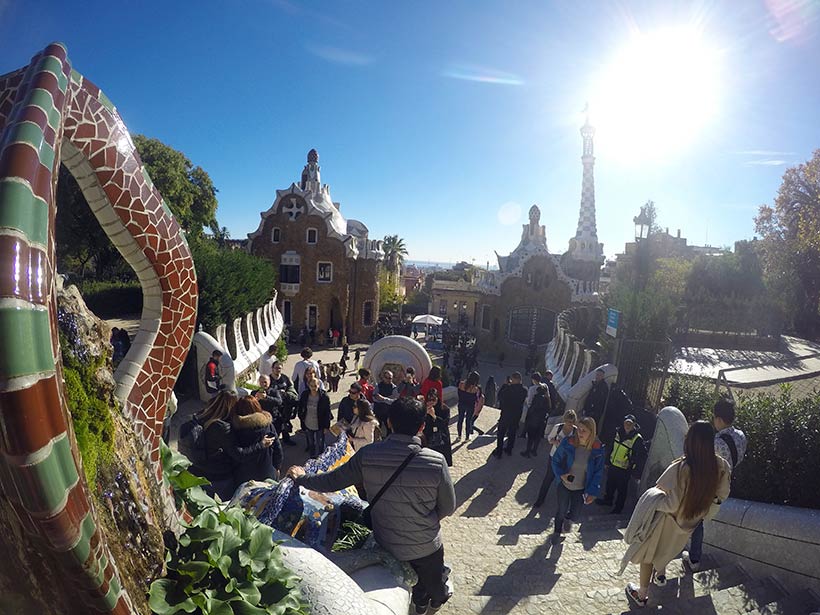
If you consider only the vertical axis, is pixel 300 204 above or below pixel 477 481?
above

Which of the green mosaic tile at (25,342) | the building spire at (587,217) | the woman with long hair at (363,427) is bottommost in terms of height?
the woman with long hair at (363,427)

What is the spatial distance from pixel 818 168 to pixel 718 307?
12.4 metres

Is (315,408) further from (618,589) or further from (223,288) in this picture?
(223,288)

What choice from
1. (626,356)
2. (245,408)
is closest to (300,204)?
(626,356)

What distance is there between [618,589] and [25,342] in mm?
4379

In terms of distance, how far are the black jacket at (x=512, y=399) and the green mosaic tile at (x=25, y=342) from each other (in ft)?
22.9

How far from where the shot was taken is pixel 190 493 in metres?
2.72

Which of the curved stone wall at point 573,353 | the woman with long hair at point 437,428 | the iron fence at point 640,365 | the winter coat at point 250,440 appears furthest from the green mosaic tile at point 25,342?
the curved stone wall at point 573,353

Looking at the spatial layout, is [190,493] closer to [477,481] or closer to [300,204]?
[477,481]

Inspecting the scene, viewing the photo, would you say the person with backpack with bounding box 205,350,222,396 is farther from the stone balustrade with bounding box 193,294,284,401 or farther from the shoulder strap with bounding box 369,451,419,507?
the shoulder strap with bounding box 369,451,419,507

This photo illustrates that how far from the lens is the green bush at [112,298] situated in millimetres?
17297

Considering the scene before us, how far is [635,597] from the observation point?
143 inches

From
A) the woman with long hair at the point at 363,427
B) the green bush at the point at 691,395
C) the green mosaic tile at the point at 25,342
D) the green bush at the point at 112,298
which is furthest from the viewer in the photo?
the green bush at the point at 112,298

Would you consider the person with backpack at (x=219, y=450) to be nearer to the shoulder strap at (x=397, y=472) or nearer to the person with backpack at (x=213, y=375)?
the shoulder strap at (x=397, y=472)
